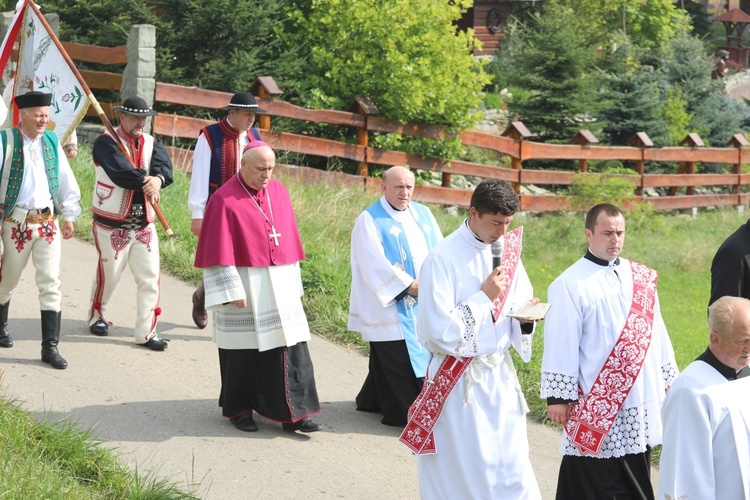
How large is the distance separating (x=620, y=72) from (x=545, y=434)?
60.1ft

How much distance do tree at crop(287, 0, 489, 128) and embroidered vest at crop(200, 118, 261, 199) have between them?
7280 mm

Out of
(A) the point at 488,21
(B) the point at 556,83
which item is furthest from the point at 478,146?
(A) the point at 488,21

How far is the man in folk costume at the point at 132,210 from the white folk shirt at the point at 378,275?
5.93 ft

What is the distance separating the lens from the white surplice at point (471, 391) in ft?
16.6

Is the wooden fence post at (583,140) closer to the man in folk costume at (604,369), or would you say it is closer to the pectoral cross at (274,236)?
the pectoral cross at (274,236)

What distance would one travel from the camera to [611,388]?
16.9 ft

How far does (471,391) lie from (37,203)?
3.68 meters

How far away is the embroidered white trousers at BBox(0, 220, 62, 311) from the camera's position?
725 centimetres

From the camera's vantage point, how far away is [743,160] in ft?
73.9

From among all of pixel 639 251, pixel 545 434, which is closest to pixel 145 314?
pixel 545 434

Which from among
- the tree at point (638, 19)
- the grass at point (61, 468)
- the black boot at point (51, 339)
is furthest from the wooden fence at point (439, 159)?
the tree at point (638, 19)

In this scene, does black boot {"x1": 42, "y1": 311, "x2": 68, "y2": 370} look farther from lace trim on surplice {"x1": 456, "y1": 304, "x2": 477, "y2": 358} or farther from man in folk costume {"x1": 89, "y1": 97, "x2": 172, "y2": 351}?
lace trim on surplice {"x1": 456, "y1": 304, "x2": 477, "y2": 358}

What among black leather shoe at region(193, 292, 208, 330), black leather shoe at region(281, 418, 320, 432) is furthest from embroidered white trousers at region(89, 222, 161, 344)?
black leather shoe at region(281, 418, 320, 432)

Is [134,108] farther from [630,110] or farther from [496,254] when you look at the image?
[630,110]
